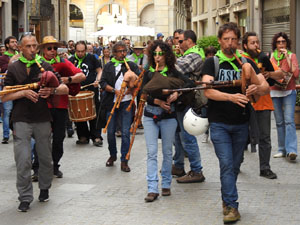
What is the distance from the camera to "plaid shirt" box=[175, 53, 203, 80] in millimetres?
8695

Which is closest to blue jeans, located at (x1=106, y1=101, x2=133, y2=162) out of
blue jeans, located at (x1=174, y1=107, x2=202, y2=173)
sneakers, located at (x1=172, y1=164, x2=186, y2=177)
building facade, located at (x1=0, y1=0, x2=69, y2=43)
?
sneakers, located at (x1=172, y1=164, x2=186, y2=177)

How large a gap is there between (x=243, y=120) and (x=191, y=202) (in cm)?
140

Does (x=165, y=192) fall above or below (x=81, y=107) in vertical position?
below

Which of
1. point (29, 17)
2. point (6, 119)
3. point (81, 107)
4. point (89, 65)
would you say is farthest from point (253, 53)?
point (29, 17)

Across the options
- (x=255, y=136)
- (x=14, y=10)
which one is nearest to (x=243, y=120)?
(x=255, y=136)

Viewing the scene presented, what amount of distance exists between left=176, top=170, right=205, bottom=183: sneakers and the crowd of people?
0.04ft

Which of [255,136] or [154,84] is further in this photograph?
[154,84]

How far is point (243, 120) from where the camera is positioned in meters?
6.89

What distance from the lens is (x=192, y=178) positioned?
8914mm

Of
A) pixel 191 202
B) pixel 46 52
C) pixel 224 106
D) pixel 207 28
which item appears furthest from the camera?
pixel 207 28

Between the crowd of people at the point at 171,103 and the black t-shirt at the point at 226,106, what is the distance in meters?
0.01

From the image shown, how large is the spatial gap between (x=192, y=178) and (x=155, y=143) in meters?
1.13

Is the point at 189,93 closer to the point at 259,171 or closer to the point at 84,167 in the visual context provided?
the point at 259,171

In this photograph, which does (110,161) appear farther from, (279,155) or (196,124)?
(196,124)
